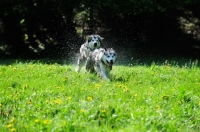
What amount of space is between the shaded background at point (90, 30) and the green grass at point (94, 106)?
45.0 ft

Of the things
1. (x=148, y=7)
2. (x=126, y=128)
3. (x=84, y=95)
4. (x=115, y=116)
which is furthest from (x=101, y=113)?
(x=148, y=7)

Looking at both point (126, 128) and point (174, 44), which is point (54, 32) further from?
point (126, 128)

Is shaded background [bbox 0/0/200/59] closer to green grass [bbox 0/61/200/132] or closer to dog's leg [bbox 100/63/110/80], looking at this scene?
dog's leg [bbox 100/63/110/80]

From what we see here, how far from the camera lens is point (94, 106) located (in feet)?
21.1

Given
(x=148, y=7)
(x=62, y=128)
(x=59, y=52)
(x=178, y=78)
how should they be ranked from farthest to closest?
(x=59, y=52) < (x=148, y=7) < (x=178, y=78) < (x=62, y=128)

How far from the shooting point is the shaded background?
22984 mm

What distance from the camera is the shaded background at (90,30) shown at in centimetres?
2298

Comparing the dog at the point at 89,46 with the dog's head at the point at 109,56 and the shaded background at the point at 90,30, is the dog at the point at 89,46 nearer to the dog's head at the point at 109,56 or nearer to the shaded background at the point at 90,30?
the dog's head at the point at 109,56

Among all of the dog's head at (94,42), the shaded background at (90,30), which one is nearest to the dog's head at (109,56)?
the dog's head at (94,42)

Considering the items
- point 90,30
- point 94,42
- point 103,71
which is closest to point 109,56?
point 103,71

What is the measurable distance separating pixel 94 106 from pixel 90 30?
19.4 metres

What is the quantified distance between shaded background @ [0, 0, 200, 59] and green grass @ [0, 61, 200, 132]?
45.0 ft

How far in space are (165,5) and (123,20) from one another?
3.92 metres

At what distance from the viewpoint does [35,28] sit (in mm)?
25844
